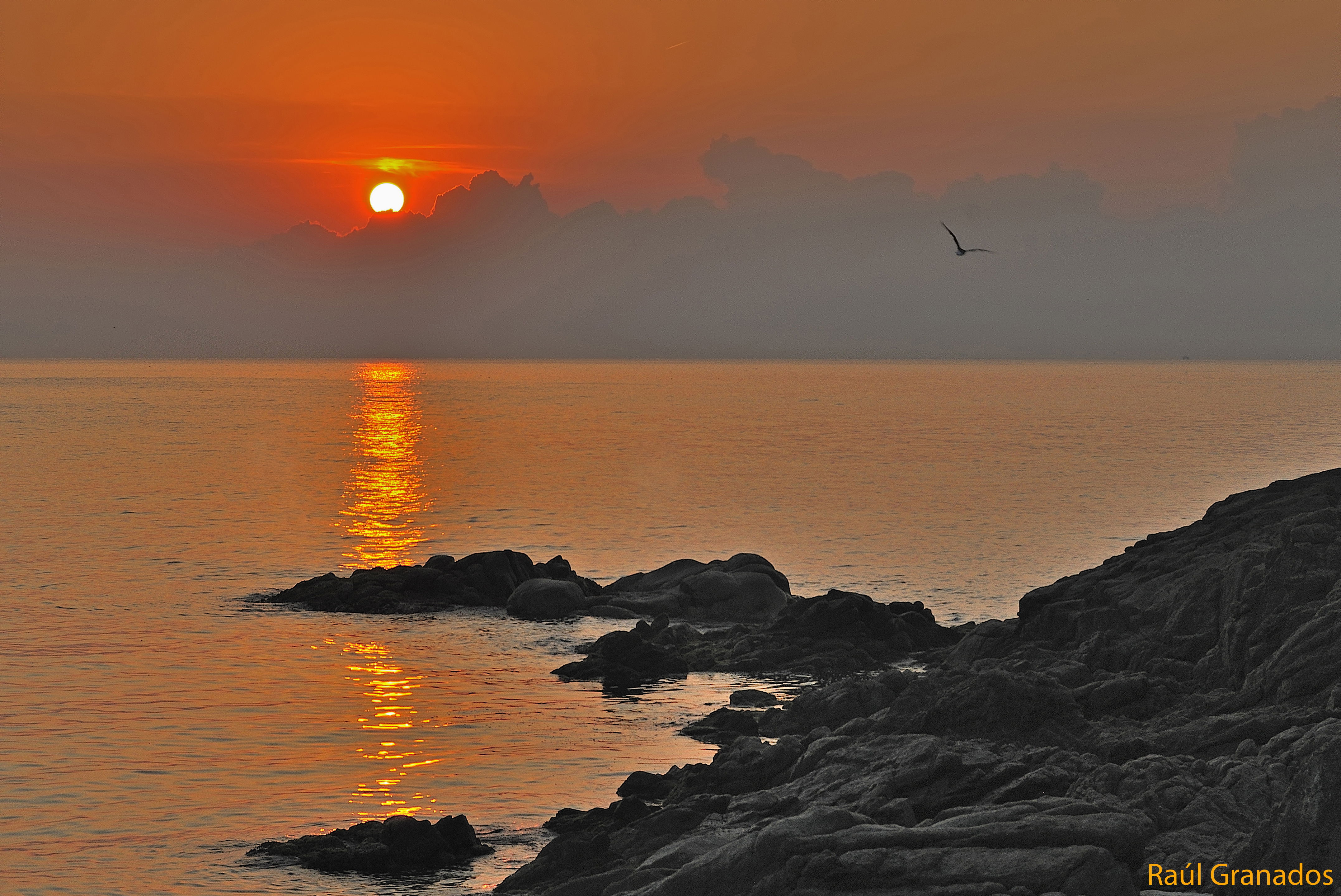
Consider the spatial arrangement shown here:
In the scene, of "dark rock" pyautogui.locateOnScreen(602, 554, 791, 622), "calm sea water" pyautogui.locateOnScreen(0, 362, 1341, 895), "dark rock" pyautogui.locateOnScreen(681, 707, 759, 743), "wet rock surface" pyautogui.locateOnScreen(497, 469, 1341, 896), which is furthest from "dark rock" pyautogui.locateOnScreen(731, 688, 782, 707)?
"dark rock" pyautogui.locateOnScreen(602, 554, 791, 622)

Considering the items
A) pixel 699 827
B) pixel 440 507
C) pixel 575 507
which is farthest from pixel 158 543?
pixel 699 827

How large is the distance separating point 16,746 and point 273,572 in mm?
27938

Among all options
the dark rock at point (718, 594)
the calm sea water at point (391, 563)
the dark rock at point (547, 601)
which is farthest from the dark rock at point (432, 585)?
the dark rock at point (718, 594)

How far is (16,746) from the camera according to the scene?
29078mm

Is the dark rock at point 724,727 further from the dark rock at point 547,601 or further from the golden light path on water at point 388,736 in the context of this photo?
the dark rock at point 547,601

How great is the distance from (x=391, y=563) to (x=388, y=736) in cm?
3069

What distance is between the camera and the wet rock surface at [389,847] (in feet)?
72.2

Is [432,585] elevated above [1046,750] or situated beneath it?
elevated above

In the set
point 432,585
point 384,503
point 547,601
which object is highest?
point 384,503

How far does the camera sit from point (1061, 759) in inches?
829

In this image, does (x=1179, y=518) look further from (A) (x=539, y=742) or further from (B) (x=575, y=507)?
(A) (x=539, y=742)

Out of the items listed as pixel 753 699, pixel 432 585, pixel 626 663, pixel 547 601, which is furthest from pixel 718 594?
pixel 753 699

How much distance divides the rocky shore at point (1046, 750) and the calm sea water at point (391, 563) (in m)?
2.57

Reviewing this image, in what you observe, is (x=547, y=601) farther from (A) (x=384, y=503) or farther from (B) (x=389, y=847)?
(A) (x=384, y=503)
